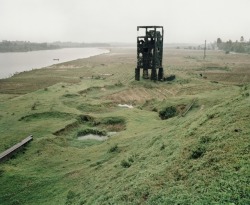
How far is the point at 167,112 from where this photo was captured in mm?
29688

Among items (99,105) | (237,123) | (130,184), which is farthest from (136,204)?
(99,105)

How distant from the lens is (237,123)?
490 inches

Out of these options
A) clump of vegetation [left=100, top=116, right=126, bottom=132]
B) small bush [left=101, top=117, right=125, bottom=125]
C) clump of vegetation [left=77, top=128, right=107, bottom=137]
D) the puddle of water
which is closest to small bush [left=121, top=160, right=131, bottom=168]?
the puddle of water

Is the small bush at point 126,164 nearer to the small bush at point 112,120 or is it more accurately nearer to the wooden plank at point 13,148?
the wooden plank at point 13,148

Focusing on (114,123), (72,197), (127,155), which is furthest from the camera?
(114,123)

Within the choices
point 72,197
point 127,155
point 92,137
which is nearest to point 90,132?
point 92,137

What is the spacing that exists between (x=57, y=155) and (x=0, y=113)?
44.6ft

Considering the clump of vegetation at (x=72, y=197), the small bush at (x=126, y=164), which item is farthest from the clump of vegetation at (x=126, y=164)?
the clump of vegetation at (x=72, y=197)

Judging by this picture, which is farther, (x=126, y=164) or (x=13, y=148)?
(x=13, y=148)

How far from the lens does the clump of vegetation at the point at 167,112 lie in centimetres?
2900

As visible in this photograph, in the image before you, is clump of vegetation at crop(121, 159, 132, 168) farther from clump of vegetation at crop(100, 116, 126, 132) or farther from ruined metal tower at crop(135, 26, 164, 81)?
ruined metal tower at crop(135, 26, 164, 81)

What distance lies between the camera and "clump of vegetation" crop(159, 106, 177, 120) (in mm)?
29000

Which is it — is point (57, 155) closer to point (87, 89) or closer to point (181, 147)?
point (181, 147)

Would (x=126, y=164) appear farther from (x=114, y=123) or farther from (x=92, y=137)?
(x=114, y=123)
